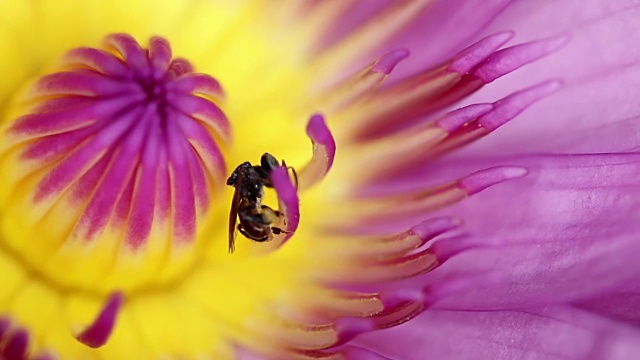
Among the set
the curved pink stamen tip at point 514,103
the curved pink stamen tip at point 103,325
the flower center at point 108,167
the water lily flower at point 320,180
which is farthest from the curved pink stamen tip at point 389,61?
the curved pink stamen tip at point 103,325

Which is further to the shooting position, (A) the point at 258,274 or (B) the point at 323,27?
(B) the point at 323,27

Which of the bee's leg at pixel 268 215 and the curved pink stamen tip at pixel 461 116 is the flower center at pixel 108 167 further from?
the curved pink stamen tip at pixel 461 116

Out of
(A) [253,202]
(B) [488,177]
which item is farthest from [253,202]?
(B) [488,177]

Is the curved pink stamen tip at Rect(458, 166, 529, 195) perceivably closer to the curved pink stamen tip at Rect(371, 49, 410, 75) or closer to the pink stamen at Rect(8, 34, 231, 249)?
the curved pink stamen tip at Rect(371, 49, 410, 75)

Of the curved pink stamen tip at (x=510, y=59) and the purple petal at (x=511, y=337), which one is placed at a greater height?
the curved pink stamen tip at (x=510, y=59)

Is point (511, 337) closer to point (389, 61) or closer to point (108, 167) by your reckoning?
point (389, 61)

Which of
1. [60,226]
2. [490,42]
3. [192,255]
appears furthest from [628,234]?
[60,226]

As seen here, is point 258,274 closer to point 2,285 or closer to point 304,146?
point 304,146
